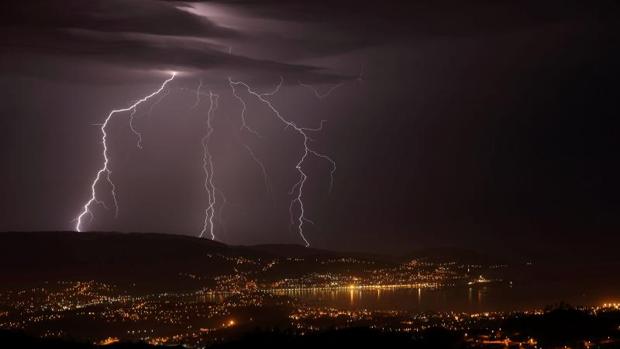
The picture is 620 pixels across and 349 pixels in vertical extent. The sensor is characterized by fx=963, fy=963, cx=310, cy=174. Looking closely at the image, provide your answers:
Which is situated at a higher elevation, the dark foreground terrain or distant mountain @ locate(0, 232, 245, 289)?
distant mountain @ locate(0, 232, 245, 289)

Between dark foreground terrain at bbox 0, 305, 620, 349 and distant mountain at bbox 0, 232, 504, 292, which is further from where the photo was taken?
distant mountain at bbox 0, 232, 504, 292

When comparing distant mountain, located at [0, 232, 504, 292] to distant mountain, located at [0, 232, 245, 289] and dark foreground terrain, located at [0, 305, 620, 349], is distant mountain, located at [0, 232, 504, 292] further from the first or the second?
dark foreground terrain, located at [0, 305, 620, 349]

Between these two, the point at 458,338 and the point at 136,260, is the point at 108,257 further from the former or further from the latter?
the point at 458,338

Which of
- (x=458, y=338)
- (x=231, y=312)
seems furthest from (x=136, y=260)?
(x=458, y=338)

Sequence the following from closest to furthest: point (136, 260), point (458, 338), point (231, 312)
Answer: point (458, 338)
point (231, 312)
point (136, 260)

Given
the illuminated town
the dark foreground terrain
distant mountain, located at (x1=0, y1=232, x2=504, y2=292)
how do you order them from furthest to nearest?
1. distant mountain, located at (x1=0, y1=232, x2=504, y2=292)
2. the illuminated town
3. the dark foreground terrain

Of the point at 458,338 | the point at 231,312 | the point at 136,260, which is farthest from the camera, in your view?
the point at 136,260

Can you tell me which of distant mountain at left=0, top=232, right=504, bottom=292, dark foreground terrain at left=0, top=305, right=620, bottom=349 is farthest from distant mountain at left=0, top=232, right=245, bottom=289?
dark foreground terrain at left=0, top=305, right=620, bottom=349

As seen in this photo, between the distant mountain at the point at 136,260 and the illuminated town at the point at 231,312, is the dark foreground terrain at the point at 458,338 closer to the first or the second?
the illuminated town at the point at 231,312

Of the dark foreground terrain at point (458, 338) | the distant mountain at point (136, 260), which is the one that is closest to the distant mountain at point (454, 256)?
the distant mountain at point (136, 260)

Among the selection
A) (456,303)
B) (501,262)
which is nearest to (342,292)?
(456,303)

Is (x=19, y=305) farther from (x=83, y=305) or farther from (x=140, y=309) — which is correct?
(x=140, y=309)
